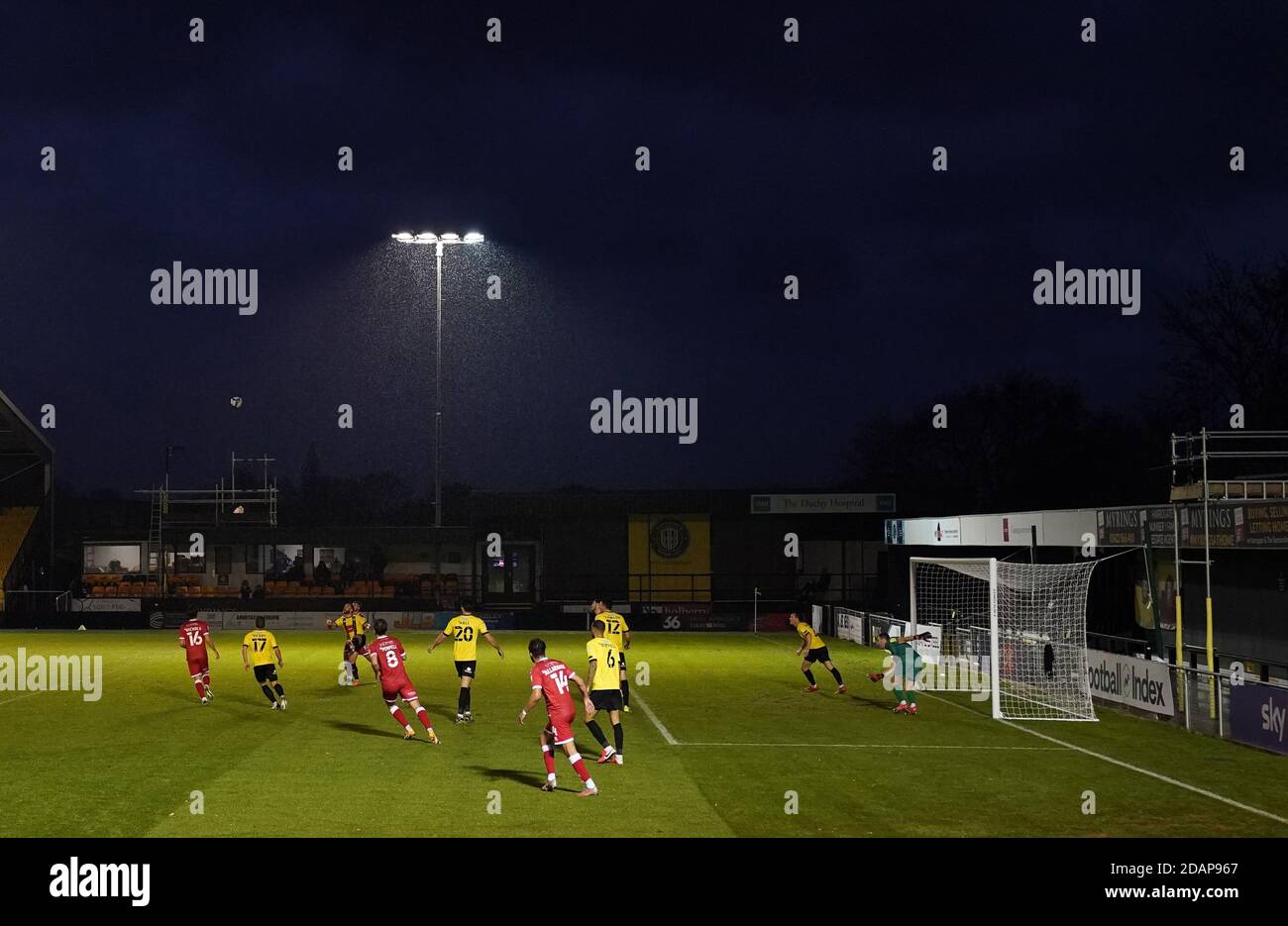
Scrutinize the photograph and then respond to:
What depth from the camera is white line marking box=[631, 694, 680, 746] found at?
19837mm

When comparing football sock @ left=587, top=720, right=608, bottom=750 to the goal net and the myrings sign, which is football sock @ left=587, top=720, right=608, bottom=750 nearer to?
the goal net

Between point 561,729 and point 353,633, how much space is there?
1229 cm

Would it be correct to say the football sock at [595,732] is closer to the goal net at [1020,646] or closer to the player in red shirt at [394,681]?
the player in red shirt at [394,681]

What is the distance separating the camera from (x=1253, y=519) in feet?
68.2

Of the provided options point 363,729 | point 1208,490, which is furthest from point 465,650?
point 1208,490

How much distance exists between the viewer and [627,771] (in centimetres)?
1686

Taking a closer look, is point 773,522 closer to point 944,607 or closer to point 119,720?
point 944,607

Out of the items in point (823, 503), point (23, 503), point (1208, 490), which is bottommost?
point (1208, 490)

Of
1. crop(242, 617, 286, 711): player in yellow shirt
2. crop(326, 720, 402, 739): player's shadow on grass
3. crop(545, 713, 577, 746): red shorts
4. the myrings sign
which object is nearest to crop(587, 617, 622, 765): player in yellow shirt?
crop(545, 713, 577, 746): red shorts

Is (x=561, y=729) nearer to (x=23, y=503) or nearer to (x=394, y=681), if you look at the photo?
(x=394, y=681)

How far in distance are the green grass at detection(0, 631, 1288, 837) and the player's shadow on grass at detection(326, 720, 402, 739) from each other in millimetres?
110

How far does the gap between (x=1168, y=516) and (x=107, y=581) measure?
155 feet

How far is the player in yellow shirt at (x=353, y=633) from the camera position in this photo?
2592 centimetres

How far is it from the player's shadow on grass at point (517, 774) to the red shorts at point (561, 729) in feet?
2.80
